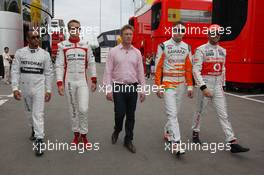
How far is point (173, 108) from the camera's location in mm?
4934

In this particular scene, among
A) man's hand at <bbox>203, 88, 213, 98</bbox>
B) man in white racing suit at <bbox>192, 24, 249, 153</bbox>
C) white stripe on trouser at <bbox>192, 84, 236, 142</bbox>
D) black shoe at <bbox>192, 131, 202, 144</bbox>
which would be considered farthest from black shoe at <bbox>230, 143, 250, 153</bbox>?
man's hand at <bbox>203, 88, 213, 98</bbox>

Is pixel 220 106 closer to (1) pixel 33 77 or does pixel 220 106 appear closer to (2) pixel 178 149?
(2) pixel 178 149

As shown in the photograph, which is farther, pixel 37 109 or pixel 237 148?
pixel 37 109

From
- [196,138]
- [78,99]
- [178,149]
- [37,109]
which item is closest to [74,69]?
[78,99]

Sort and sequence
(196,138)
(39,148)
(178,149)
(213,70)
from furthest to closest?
(196,138)
(213,70)
(39,148)
(178,149)

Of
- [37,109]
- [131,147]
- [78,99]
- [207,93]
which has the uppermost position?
[207,93]

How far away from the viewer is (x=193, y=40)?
16422 millimetres

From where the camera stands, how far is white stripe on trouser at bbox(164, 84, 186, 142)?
481 cm

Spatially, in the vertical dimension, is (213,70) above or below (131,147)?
above

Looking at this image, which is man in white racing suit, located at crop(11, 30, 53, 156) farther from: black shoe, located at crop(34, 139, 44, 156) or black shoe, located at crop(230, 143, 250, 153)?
black shoe, located at crop(230, 143, 250, 153)

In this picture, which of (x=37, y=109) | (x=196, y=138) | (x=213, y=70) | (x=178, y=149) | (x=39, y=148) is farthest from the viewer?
(x=196, y=138)

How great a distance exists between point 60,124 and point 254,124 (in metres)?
3.89

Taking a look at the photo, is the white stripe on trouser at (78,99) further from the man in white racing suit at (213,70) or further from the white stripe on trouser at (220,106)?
the white stripe on trouser at (220,106)

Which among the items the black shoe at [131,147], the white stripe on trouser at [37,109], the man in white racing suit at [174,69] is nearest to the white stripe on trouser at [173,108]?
the man in white racing suit at [174,69]
